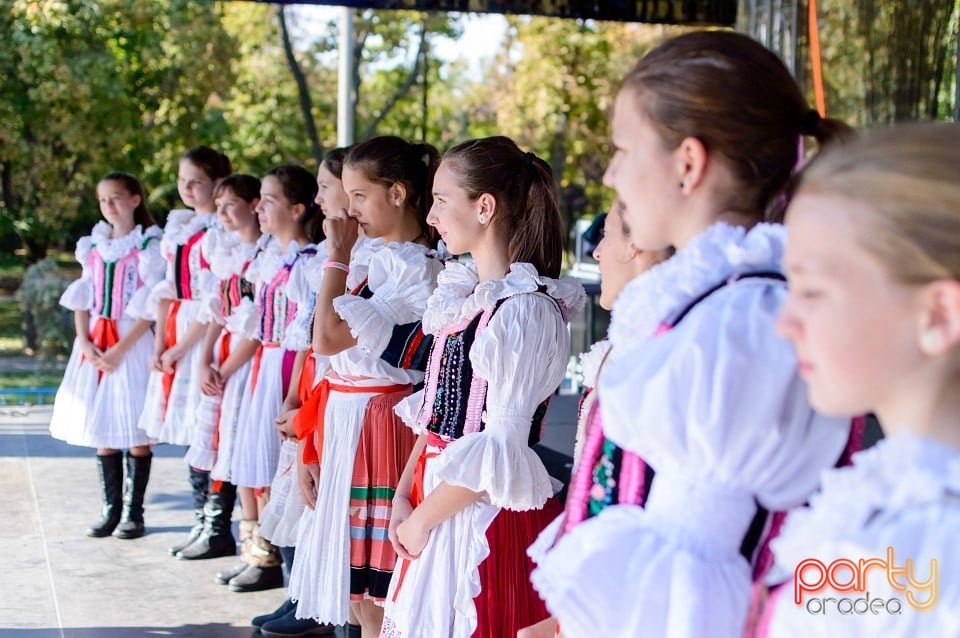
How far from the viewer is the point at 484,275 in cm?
234

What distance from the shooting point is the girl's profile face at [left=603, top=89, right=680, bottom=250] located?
4.04ft

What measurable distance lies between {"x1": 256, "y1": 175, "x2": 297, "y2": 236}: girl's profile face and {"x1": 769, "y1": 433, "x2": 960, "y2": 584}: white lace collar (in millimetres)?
3009

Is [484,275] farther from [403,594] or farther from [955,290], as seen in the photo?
[955,290]

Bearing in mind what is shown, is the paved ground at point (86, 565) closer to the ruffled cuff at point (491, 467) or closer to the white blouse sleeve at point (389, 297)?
the white blouse sleeve at point (389, 297)

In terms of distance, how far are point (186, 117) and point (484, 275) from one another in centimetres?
1154

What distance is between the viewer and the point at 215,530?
14.3 feet

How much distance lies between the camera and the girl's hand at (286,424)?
11.3 ft

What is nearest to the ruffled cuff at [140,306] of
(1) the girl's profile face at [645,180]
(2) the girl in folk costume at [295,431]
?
(2) the girl in folk costume at [295,431]

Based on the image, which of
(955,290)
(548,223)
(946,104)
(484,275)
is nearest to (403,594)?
(484,275)

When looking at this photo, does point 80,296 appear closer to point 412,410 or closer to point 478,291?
point 412,410

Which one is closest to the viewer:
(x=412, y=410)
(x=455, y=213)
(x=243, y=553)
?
(x=455, y=213)

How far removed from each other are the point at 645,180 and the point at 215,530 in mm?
3483

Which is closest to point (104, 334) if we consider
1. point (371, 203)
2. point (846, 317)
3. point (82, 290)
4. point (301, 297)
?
point (82, 290)

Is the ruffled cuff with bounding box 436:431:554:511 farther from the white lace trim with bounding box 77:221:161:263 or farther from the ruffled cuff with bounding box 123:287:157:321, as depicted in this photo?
the white lace trim with bounding box 77:221:161:263
